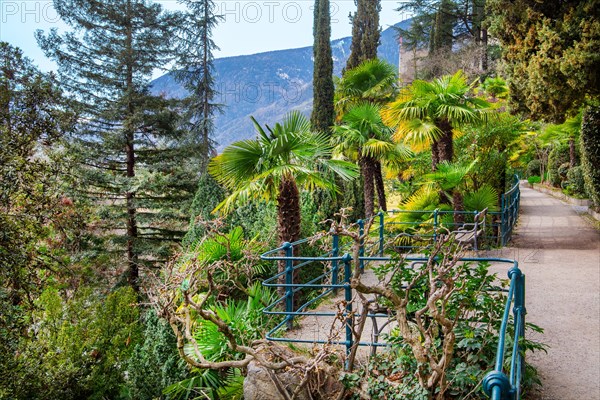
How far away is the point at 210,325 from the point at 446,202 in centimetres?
912

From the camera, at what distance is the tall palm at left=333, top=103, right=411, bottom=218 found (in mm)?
13203

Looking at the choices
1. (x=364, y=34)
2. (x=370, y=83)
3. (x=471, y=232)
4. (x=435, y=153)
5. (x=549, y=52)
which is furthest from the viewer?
(x=364, y=34)

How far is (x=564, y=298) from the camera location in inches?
280

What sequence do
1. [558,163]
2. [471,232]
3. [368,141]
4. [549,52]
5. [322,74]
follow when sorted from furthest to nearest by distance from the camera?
[558,163], [322,74], [368,141], [549,52], [471,232]

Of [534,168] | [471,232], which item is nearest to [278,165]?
[471,232]

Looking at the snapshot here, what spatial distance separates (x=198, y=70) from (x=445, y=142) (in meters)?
15.8

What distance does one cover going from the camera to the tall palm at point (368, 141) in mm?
13203

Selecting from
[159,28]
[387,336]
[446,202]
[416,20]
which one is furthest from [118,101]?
[416,20]

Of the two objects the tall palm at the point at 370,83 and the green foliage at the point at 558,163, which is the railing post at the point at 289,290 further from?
the green foliage at the point at 558,163

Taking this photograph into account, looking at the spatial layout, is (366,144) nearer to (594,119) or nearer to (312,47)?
(594,119)

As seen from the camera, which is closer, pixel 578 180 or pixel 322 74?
pixel 578 180

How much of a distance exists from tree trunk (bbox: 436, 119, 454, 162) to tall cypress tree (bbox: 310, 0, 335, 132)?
573 cm

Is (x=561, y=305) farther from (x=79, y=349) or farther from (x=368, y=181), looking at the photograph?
(x=79, y=349)

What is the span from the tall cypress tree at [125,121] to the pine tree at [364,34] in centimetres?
927
